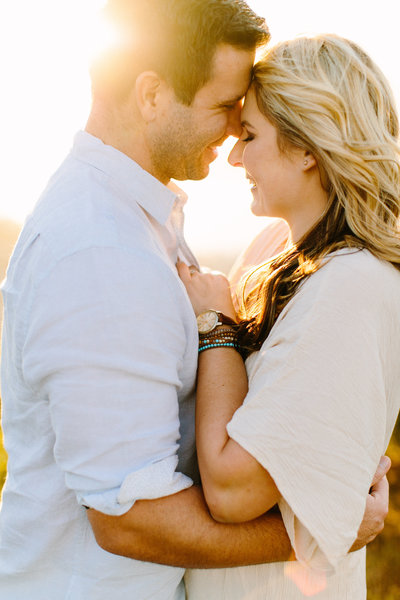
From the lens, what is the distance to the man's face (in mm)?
2135

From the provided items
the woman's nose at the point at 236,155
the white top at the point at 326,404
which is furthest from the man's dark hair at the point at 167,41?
the white top at the point at 326,404

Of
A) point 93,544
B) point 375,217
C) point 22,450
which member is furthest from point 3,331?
point 375,217

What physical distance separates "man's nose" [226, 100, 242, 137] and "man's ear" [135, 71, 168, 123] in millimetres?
363

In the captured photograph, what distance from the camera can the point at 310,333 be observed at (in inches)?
64.5

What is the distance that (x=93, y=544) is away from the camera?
1.76 meters

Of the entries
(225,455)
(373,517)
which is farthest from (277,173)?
(373,517)

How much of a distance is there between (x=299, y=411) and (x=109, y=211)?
2.67ft

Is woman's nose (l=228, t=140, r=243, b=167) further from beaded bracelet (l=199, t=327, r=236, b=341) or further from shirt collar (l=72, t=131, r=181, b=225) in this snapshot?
beaded bracelet (l=199, t=327, r=236, b=341)

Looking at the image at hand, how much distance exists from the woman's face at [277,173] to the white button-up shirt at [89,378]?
1.79 feet

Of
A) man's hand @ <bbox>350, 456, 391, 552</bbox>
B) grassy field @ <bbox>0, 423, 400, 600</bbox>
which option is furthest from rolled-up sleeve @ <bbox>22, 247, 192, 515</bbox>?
grassy field @ <bbox>0, 423, 400, 600</bbox>

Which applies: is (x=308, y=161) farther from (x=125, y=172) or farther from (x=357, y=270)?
(x=125, y=172)

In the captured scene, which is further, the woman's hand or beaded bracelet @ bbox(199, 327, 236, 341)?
the woman's hand

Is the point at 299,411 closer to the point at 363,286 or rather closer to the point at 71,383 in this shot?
the point at 363,286

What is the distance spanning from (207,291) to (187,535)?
3.07 ft
